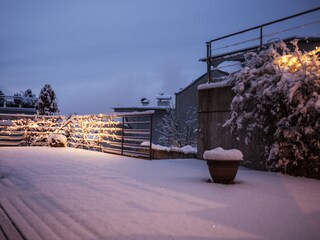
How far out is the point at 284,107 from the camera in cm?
676

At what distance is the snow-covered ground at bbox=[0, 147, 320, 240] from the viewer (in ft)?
10.3

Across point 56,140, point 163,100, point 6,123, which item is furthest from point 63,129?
point 163,100

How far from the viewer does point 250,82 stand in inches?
292

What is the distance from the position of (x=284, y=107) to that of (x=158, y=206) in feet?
13.1

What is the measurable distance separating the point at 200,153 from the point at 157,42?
13699cm

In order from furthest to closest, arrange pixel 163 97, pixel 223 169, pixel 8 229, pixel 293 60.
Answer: pixel 163 97 → pixel 293 60 → pixel 223 169 → pixel 8 229

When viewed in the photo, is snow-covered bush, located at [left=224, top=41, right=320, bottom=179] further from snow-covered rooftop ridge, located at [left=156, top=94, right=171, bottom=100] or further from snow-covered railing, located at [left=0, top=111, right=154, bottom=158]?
snow-covered rooftop ridge, located at [left=156, top=94, right=171, bottom=100]

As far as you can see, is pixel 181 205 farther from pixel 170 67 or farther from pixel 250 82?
pixel 170 67

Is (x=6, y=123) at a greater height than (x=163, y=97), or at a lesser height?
lesser

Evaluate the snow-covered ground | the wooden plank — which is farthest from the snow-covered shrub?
the wooden plank

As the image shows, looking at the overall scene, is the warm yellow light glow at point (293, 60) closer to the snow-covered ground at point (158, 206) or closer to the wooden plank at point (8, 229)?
the snow-covered ground at point (158, 206)

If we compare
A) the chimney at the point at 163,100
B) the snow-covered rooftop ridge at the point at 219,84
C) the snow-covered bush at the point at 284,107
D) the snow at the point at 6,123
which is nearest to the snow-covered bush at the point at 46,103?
the snow at the point at 6,123

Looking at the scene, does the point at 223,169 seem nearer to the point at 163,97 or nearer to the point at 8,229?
the point at 8,229

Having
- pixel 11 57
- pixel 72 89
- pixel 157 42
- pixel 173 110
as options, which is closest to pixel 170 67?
pixel 157 42
